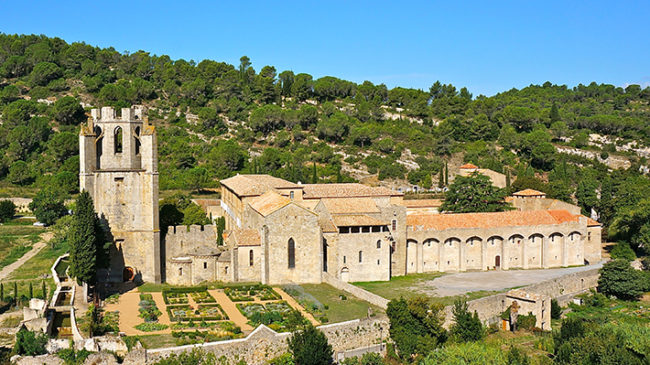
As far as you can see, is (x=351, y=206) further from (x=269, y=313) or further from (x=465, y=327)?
(x=269, y=313)

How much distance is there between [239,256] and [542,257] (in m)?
23.4

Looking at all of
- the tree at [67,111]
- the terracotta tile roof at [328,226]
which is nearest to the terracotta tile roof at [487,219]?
the terracotta tile roof at [328,226]

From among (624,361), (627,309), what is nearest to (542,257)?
(627,309)

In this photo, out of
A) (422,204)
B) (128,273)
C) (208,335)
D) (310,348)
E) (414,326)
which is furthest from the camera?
(422,204)

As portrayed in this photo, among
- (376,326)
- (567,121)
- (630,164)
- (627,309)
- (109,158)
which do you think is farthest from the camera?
(567,121)

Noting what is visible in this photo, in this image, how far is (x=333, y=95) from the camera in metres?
114

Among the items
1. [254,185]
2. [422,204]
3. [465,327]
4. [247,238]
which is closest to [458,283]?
[465,327]

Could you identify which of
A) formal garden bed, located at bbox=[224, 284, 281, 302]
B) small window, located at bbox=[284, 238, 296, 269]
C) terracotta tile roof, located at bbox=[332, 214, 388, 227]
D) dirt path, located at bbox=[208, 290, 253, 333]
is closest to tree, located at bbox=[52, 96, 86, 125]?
terracotta tile roof, located at bbox=[332, 214, 388, 227]

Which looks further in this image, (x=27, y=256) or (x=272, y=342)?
(x=27, y=256)

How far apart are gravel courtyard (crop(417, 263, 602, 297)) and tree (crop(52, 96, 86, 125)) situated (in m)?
57.5

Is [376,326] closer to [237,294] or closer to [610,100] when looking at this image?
[237,294]

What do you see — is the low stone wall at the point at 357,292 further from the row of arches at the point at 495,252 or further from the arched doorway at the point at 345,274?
the row of arches at the point at 495,252

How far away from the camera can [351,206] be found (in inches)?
1673

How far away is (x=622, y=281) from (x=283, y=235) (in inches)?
892
